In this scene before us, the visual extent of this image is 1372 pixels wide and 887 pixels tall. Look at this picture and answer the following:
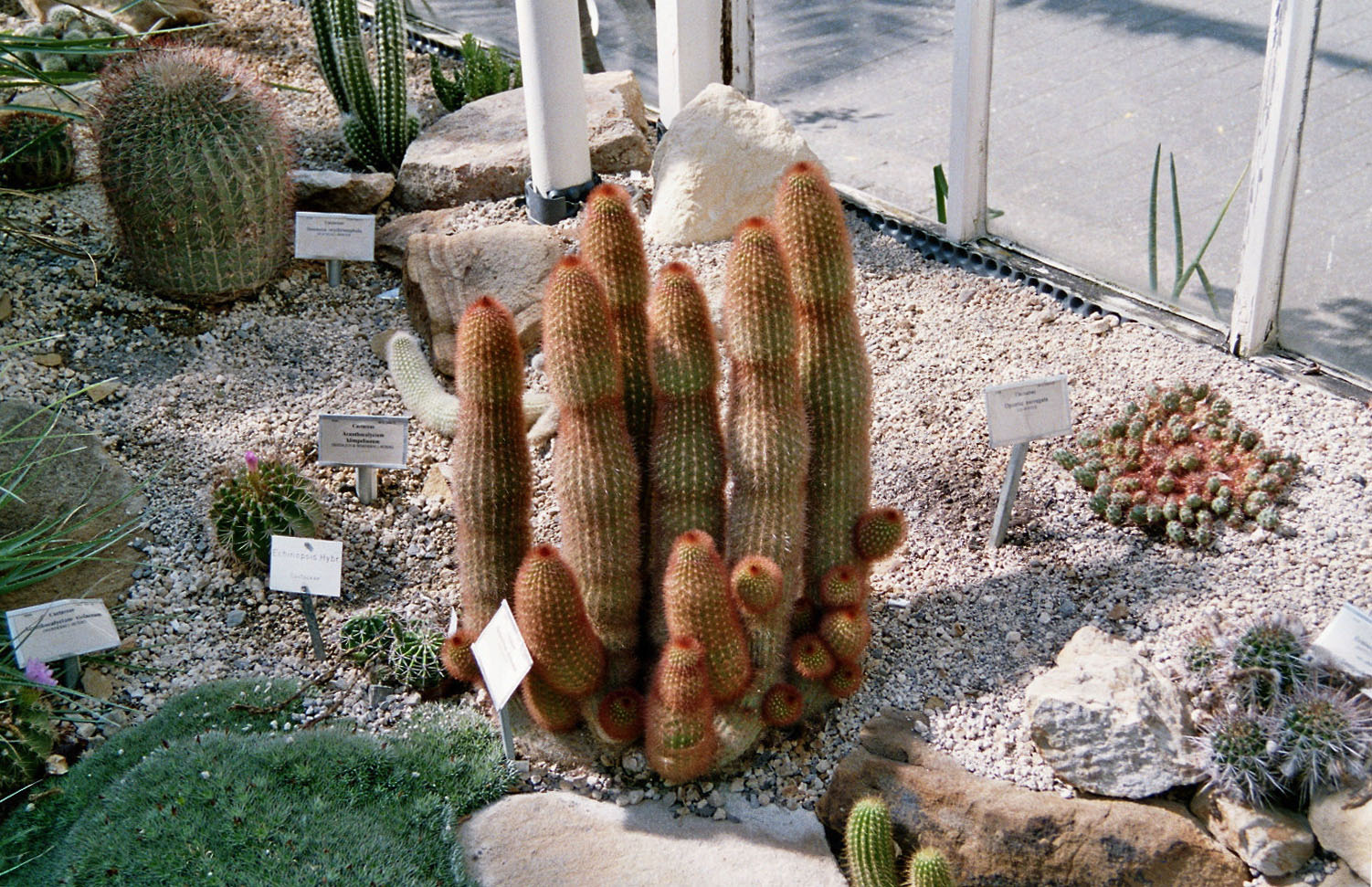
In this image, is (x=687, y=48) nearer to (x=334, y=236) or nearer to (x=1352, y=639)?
(x=334, y=236)

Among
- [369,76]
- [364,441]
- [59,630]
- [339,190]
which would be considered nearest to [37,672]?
[59,630]

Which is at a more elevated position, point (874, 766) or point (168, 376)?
point (168, 376)

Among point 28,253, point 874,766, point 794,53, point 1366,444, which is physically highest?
point 794,53

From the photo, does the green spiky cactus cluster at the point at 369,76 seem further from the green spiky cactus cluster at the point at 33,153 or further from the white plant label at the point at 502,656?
the white plant label at the point at 502,656

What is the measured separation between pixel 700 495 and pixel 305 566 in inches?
49.6

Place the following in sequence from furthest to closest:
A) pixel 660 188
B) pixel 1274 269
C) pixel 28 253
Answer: pixel 660 188
pixel 28 253
pixel 1274 269

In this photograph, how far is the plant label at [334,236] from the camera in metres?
5.27

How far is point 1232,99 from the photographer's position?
4.59 meters

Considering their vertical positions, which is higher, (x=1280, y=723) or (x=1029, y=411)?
(x=1029, y=411)

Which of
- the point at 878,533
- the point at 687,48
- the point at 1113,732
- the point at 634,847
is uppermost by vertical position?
the point at 687,48

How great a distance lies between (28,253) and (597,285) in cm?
341

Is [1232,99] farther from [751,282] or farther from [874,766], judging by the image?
[874,766]

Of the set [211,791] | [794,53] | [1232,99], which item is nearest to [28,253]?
[211,791]

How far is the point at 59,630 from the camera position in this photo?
3441 mm
